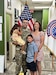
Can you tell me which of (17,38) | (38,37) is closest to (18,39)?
(17,38)

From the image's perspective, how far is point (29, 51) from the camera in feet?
11.8

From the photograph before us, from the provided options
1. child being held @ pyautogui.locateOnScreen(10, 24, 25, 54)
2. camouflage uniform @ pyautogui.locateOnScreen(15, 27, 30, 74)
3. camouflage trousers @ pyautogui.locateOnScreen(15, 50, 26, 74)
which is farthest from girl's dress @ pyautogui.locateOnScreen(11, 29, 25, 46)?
camouflage trousers @ pyautogui.locateOnScreen(15, 50, 26, 74)

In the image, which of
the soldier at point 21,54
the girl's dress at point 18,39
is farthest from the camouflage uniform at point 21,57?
the girl's dress at point 18,39

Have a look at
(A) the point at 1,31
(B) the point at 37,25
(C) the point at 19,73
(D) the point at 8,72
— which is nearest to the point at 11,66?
(D) the point at 8,72

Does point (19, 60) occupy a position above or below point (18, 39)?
below

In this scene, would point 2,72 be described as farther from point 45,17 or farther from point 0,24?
point 45,17

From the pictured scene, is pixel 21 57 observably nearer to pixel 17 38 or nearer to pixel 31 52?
pixel 31 52

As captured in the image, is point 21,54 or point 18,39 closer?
point 18,39

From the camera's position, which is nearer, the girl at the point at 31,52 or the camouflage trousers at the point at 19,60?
the girl at the point at 31,52

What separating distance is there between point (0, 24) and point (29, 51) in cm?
177

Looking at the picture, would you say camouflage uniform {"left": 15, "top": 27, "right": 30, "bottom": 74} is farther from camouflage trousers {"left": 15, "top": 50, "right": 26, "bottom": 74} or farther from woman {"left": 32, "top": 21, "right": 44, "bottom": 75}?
woman {"left": 32, "top": 21, "right": 44, "bottom": 75}

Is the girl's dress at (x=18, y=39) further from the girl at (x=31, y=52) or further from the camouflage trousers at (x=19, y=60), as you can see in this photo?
the camouflage trousers at (x=19, y=60)

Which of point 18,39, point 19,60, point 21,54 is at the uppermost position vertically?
point 18,39

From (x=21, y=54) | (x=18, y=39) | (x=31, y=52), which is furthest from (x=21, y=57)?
(x=18, y=39)
